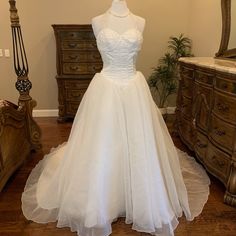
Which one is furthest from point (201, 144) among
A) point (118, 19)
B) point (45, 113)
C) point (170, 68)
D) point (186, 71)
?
point (45, 113)

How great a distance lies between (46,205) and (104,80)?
104cm

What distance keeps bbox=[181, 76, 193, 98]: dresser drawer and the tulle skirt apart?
1.04 metres

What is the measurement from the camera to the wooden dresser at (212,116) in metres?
1.93

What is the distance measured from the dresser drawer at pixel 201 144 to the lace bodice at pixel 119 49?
3.50ft

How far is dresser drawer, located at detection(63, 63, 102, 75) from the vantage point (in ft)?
12.3

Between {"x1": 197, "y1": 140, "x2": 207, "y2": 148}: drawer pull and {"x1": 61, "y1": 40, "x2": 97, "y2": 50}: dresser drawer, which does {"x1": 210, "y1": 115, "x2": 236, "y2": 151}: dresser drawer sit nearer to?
{"x1": 197, "y1": 140, "x2": 207, "y2": 148}: drawer pull

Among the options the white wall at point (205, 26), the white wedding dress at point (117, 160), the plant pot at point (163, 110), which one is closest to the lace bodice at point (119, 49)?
the white wedding dress at point (117, 160)

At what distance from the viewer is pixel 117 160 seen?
174cm

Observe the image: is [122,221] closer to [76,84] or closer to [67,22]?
[76,84]

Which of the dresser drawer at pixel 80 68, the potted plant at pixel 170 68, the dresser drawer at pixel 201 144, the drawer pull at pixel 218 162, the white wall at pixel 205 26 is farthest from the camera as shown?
the potted plant at pixel 170 68

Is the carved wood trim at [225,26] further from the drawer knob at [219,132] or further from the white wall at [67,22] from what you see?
the drawer knob at [219,132]

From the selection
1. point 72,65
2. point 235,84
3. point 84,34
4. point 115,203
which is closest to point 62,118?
point 72,65

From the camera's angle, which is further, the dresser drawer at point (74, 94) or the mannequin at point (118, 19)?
the dresser drawer at point (74, 94)

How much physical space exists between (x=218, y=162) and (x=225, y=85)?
0.66 m
